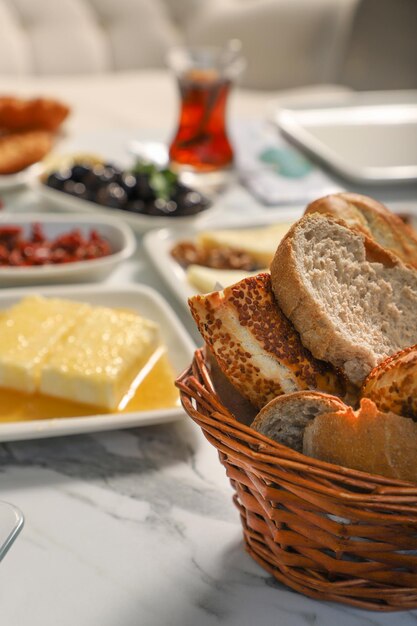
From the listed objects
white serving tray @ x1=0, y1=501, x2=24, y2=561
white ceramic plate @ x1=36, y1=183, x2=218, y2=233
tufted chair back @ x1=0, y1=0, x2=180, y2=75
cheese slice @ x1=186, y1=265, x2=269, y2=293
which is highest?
white serving tray @ x1=0, y1=501, x2=24, y2=561

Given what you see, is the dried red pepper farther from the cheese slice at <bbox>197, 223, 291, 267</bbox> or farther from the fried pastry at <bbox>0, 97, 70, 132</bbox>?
the fried pastry at <bbox>0, 97, 70, 132</bbox>

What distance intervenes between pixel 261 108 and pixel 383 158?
0.95 metres

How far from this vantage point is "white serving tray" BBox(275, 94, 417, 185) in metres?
2.00

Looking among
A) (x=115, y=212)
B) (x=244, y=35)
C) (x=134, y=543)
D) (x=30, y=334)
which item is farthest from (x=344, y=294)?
(x=244, y=35)

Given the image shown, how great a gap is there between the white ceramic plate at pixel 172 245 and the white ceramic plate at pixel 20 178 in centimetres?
36

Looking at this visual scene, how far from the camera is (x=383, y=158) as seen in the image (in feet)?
6.93

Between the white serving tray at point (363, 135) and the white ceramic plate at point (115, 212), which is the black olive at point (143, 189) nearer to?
the white ceramic plate at point (115, 212)

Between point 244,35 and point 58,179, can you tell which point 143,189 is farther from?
point 244,35

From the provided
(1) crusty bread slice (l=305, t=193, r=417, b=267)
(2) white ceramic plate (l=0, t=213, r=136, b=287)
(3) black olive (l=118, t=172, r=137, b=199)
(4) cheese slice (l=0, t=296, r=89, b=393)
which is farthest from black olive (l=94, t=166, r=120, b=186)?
(1) crusty bread slice (l=305, t=193, r=417, b=267)

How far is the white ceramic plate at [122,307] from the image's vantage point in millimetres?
1007

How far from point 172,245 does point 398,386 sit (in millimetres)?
939

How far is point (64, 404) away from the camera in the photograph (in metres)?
1.11

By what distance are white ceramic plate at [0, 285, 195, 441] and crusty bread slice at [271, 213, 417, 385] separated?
0.90ft

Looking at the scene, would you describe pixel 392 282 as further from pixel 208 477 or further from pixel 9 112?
pixel 9 112
